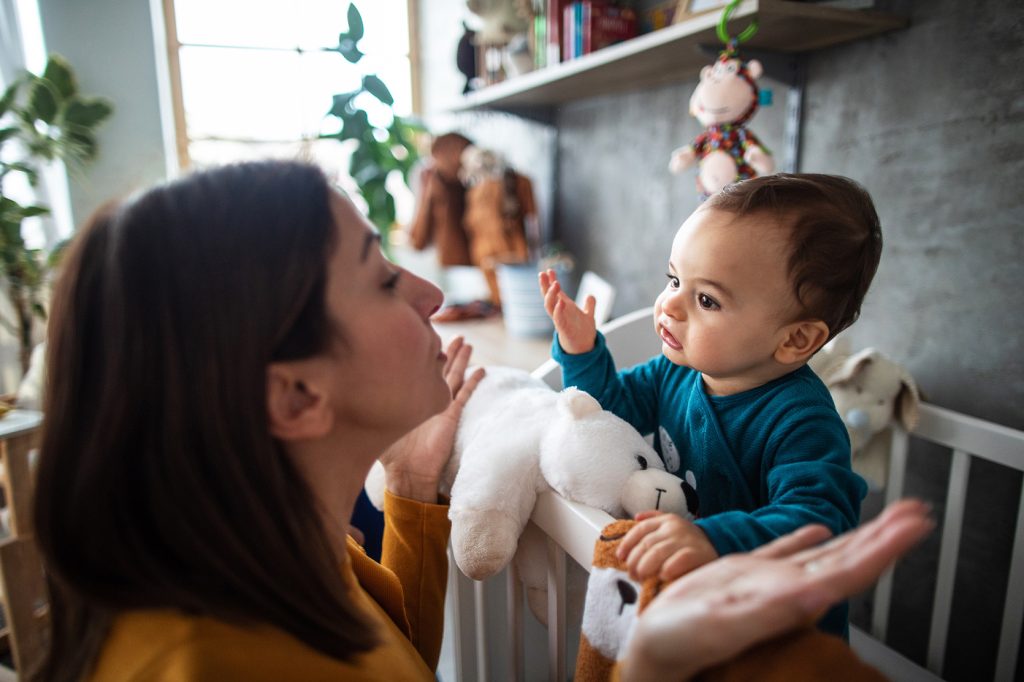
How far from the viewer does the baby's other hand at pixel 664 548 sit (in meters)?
0.50

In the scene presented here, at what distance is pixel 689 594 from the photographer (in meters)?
0.42

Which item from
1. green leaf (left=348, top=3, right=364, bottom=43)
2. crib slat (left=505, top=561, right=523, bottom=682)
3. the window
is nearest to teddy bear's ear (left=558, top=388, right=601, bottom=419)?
crib slat (left=505, top=561, right=523, bottom=682)

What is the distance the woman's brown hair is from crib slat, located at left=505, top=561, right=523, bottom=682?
1.18 feet

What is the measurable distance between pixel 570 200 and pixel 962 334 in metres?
1.30

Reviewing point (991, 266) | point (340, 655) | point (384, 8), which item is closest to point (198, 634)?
point (340, 655)

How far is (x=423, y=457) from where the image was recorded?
34.5 inches

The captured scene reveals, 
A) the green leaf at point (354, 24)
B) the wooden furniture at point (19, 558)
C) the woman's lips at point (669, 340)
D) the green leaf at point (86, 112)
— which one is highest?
the green leaf at point (354, 24)

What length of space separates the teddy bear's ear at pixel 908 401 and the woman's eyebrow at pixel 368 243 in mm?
887

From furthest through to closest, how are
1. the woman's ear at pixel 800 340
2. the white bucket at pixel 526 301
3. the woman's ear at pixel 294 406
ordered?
the white bucket at pixel 526 301
the woman's ear at pixel 800 340
the woman's ear at pixel 294 406

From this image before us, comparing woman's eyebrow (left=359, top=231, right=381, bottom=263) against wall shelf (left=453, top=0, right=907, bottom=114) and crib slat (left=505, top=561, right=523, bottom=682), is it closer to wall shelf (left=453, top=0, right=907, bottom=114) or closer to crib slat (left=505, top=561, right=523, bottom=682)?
crib slat (left=505, top=561, right=523, bottom=682)

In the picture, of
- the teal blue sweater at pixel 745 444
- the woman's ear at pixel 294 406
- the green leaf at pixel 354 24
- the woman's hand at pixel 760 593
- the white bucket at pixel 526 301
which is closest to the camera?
the woman's hand at pixel 760 593

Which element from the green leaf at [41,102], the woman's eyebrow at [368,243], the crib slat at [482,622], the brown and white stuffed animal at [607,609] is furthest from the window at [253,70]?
the brown and white stuffed animal at [607,609]

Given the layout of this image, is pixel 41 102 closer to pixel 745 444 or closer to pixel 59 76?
pixel 59 76

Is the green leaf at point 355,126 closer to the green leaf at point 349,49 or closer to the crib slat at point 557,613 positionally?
the green leaf at point 349,49
